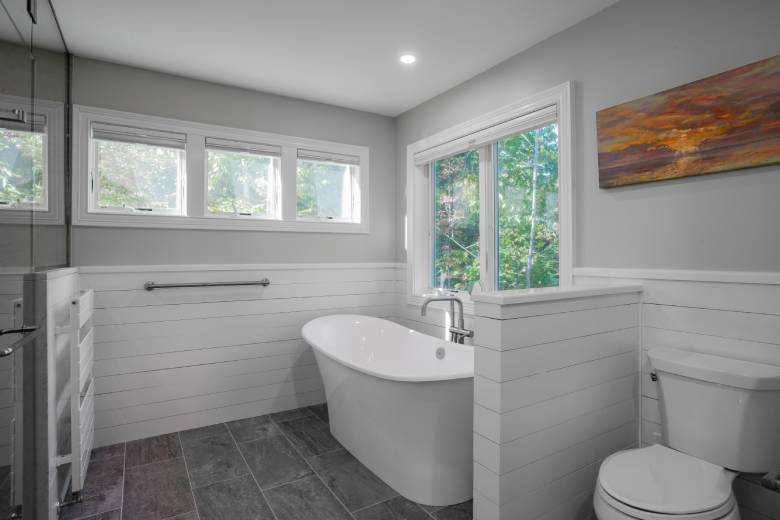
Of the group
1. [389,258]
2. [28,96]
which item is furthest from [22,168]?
[389,258]

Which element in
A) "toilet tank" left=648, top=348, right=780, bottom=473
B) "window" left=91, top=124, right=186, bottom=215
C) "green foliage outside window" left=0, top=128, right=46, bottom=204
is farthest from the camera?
"window" left=91, top=124, right=186, bottom=215

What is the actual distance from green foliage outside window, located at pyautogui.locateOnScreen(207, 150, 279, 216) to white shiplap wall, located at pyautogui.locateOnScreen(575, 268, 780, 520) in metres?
2.49

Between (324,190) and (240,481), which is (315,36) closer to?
(324,190)

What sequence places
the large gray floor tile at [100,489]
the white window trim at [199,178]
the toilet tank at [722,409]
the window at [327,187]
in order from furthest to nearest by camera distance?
the window at [327,187], the white window trim at [199,178], the large gray floor tile at [100,489], the toilet tank at [722,409]

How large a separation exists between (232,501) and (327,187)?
2382 millimetres

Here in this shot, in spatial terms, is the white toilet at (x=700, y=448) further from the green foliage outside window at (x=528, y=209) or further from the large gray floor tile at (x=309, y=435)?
the large gray floor tile at (x=309, y=435)

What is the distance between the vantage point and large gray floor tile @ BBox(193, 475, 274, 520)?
2.01m

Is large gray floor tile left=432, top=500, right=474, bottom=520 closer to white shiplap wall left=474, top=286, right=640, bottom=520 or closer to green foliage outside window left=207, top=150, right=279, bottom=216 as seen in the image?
white shiplap wall left=474, top=286, right=640, bottom=520

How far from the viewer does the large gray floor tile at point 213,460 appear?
2354 millimetres

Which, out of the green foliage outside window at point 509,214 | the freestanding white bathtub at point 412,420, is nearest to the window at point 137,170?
the freestanding white bathtub at point 412,420

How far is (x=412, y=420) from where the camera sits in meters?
2.03

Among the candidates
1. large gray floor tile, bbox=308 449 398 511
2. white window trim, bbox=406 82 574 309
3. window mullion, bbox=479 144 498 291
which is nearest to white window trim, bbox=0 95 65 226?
large gray floor tile, bbox=308 449 398 511

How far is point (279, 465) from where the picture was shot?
2.47m

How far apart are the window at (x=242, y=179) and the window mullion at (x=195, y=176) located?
0.19 ft
